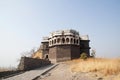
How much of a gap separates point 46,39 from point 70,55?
10.0m

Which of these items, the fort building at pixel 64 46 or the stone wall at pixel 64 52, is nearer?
the stone wall at pixel 64 52

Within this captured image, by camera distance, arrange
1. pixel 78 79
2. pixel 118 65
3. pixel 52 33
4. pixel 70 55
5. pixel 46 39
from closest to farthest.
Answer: pixel 78 79 < pixel 118 65 < pixel 70 55 < pixel 52 33 < pixel 46 39

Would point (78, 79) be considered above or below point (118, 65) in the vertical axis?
below

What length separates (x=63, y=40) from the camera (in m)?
41.5

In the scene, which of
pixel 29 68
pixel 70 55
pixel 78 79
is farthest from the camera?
pixel 70 55

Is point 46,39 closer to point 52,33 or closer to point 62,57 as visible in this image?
point 52,33

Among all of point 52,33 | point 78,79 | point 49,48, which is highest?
point 52,33

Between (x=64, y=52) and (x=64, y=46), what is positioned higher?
(x=64, y=46)

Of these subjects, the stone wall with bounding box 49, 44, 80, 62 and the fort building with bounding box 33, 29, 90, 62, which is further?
the fort building with bounding box 33, 29, 90, 62

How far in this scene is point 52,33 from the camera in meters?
43.8

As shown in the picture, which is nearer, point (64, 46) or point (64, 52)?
point (64, 52)

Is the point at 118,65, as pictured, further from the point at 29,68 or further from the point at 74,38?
the point at 74,38

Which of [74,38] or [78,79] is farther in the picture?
[74,38]

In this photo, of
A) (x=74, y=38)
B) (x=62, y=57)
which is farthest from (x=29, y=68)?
(x=74, y=38)
